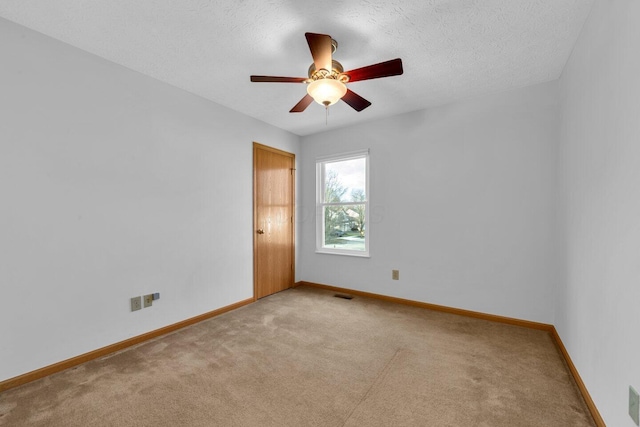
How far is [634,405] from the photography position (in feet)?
3.89

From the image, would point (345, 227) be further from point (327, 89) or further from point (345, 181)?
point (327, 89)

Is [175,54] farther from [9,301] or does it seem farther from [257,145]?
[9,301]

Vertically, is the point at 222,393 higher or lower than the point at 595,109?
lower

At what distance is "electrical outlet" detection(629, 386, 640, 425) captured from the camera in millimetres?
1158

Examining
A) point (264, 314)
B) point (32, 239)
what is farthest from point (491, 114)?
point (32, 239)

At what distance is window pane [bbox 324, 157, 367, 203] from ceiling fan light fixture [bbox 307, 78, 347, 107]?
206cm

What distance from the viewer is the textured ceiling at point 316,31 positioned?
179cm

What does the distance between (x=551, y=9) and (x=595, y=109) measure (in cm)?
71

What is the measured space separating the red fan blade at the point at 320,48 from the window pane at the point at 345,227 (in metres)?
2.43

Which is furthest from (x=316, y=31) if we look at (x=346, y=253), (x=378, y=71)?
(x=346, y=253)

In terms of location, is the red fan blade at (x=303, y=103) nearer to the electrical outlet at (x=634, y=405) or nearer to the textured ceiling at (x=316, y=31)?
the textured ceiling at (x=316, y=31)

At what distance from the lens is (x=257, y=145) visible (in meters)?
3.84

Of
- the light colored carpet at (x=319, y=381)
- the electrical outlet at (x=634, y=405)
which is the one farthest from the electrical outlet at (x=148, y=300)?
the electrical outlet at (x=634, y=405)

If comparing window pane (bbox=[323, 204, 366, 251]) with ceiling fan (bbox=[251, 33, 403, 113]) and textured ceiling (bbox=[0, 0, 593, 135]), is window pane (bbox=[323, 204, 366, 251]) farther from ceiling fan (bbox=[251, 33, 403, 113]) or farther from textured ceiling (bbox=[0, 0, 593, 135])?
ceiling fan (bbox=[251, 33, 403, 113])
